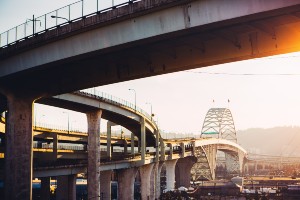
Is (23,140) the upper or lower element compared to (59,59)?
lower

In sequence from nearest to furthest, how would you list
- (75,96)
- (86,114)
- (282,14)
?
(282,14) → (75,96) → (86,114)

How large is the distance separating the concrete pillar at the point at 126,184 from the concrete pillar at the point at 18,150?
115 feet

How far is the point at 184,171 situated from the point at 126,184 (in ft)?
218

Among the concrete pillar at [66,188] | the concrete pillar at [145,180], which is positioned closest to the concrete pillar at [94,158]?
the concrete pillar at [66,188]

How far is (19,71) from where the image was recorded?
34.8 meters

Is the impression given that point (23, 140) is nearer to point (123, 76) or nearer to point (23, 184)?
point (23, 184)

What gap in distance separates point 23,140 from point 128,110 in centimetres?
3357

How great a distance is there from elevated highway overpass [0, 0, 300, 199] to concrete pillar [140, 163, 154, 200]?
142 feet

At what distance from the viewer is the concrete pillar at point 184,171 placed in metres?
134

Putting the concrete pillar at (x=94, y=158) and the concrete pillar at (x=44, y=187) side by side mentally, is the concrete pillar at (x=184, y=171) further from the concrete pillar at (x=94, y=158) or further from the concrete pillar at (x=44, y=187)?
the concrete pillar at (x=94, y=158)

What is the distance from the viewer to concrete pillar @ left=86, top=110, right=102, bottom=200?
192 ft

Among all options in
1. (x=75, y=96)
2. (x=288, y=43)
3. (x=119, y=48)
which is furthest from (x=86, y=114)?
(x=288, y=43)

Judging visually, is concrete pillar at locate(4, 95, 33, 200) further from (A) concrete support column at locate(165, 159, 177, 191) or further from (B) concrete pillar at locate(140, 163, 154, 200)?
(A) concrete support column at locate(165, 159, 177, 191)

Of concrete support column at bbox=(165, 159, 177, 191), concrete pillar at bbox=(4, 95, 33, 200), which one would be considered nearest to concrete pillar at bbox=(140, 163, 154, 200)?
concrete support column at bbox=(165, 159, 177, 191)
